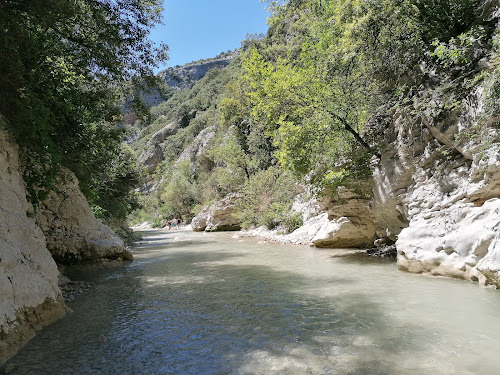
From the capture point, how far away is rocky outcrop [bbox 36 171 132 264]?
10266 mm

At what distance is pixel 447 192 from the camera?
8.68m

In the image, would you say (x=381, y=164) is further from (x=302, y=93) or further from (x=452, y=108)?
(x=302, y=93)

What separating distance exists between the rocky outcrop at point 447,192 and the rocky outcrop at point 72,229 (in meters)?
9.85

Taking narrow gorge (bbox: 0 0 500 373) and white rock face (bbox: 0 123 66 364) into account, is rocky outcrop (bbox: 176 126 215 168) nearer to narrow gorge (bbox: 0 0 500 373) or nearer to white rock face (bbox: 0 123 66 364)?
narrow gorge (bbox: 0 0 500 373)

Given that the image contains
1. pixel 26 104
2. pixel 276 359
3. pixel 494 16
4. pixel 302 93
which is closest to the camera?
pixel 276 359

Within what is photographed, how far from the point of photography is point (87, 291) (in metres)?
8.65

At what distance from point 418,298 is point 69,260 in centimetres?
1030

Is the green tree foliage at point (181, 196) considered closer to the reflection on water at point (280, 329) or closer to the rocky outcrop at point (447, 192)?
the reflection on water at point (280, 329)

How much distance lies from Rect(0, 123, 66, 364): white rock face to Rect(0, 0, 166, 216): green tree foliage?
0.64 m

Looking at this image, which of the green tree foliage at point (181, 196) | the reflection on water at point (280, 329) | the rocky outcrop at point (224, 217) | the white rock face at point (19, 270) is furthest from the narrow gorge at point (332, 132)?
the green tree foliage at point (181, 196)

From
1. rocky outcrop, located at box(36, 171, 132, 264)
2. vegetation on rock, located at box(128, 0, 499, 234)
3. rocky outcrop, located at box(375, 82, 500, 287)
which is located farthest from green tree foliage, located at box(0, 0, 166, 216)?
rocky outcrop, located at box(375, 82, 500, 287)

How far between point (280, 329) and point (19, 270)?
167 inches

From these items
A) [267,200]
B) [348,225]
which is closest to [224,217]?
[267,200]

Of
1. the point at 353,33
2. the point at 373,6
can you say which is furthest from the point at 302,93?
the point at 373,6
